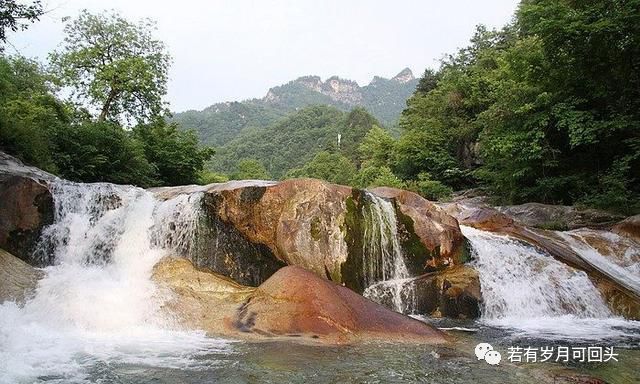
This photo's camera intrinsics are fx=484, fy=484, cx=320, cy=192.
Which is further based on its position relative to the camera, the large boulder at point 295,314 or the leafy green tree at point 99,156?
the leafy green tree at point 99,156

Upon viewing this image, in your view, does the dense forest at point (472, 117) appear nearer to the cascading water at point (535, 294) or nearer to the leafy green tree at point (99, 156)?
the leafy green tree at point (99, 156)

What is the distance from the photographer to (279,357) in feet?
19.3

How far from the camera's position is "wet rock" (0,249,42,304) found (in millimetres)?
7484

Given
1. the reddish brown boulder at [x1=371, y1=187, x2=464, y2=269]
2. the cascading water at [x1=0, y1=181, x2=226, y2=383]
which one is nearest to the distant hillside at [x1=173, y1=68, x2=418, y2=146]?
the reddish brown boulder at [x1=371, y1=187, x2=464, y2=269]

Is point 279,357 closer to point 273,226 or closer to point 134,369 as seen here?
point 134,369

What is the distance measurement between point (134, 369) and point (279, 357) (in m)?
1.64

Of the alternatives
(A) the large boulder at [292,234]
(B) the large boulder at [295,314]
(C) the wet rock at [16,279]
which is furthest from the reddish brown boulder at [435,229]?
(C) the wet rock at [16,279]

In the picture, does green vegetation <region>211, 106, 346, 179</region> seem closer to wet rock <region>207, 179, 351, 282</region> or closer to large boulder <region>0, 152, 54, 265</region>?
wet rock <region>207, 179, 351, 282</region>

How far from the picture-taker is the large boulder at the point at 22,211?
962 centimetres

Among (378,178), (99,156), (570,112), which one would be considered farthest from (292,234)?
(378,178)

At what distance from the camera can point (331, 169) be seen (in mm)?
58094

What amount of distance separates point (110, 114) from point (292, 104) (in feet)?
451

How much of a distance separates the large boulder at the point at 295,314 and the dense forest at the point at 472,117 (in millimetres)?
8282

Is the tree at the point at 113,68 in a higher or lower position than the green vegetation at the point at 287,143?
lower
